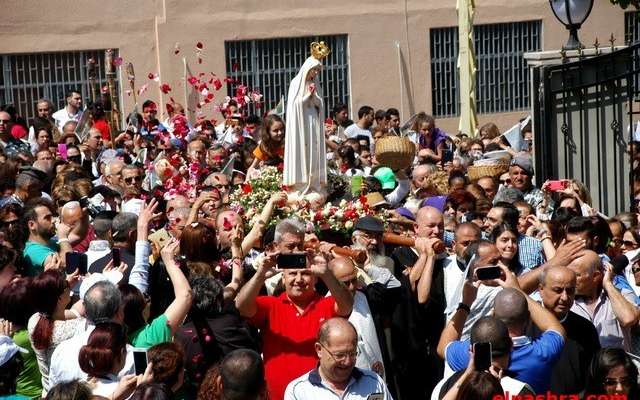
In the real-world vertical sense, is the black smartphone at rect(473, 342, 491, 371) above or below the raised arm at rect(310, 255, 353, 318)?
below

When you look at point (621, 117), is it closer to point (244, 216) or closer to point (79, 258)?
point (244, 216)

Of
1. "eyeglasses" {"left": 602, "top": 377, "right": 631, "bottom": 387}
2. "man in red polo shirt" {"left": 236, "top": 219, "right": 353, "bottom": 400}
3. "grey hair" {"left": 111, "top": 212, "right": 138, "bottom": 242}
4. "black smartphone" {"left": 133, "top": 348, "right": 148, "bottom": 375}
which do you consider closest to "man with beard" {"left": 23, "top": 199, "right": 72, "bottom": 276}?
"grey hair" {"left": 111, "top": 212, "right": 138, "bottom": 242}

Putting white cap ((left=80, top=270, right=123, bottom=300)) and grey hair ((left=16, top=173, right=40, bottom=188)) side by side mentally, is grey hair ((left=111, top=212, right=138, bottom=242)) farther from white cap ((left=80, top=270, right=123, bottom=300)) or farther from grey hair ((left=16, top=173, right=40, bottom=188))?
grey hair ((left=16, top=173, right=40, bottom=188))

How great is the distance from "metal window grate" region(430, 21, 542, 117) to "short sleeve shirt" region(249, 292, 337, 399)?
642 inches

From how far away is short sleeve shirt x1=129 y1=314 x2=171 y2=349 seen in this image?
7.87 metres

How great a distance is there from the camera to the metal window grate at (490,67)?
24.6 meters

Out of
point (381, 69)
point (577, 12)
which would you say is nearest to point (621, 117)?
point (577, 12)

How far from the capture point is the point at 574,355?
8164 millimetres

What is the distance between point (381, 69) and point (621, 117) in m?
10.3

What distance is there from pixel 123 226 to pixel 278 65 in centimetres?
1337

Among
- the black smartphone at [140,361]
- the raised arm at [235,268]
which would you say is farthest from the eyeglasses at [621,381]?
the black smartphone at [140,361]

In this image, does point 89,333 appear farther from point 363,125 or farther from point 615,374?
point 363,125

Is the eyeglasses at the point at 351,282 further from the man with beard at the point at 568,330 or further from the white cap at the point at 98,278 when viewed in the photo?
the white cap at the point at 98,278

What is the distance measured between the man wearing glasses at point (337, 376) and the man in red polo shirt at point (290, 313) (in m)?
0.95
